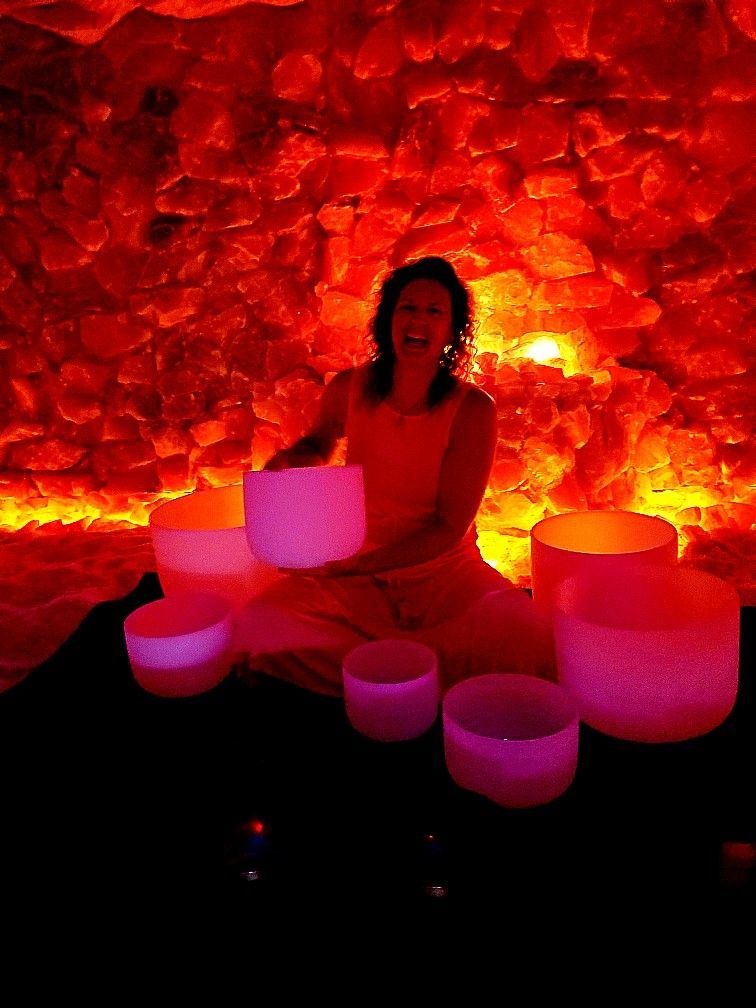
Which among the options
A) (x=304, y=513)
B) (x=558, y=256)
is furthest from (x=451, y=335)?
(x=558, y=256)

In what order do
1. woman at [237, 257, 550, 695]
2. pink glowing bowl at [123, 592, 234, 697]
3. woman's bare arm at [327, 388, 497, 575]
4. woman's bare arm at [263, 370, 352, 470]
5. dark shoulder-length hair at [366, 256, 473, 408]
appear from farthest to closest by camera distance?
woman's bare arm at [263, 370, 352, 470]
dark shoulder-length hair at [366, 256, 473, 408]
woman's bare arm at [327, 388, 497, 575]
woman at [237, 257, 550, 695]
pink glowing bowl at [123, 592, 234, 697]

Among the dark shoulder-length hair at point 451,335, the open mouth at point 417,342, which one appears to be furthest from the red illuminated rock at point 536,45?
the open mouth at point 417,342

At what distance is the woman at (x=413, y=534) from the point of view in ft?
5.05

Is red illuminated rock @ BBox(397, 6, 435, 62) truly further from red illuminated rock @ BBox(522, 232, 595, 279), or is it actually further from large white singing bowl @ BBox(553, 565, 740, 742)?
large white singing bowl @ BBox(553, 565, 740, 742)

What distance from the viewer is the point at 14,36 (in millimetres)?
2697

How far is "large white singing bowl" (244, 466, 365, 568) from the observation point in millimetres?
1475

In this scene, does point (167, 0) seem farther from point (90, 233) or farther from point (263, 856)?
point (263, 856)

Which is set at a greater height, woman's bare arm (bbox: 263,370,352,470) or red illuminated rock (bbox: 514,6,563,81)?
red illuminated rock (bbox: 514,6,563,81)

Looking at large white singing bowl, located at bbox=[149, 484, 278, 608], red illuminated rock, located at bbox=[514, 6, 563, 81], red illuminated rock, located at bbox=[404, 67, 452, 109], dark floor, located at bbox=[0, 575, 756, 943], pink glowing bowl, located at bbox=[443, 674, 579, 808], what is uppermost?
red illuminated rock, located at bbox=[514, 6, 563, 81]

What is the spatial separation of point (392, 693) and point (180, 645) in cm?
43

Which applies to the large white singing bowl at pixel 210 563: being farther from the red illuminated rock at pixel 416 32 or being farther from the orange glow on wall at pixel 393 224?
the red illuminated rock at pixel 416 32

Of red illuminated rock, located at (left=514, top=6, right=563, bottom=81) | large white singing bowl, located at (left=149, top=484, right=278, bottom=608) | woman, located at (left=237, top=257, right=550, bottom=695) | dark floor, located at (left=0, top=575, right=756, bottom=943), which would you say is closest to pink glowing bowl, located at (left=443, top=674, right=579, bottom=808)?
dark floor, located at (left=0, top=575, right=756, bottom=943)

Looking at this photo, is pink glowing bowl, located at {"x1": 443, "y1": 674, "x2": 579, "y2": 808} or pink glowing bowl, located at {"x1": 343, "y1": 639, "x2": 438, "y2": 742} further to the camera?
pink glowing bowl, located at {"x1": 343, "y1": 639, "x2": 438, "y2": 742}

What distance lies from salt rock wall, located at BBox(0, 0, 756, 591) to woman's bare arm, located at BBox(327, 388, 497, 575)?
954mm
